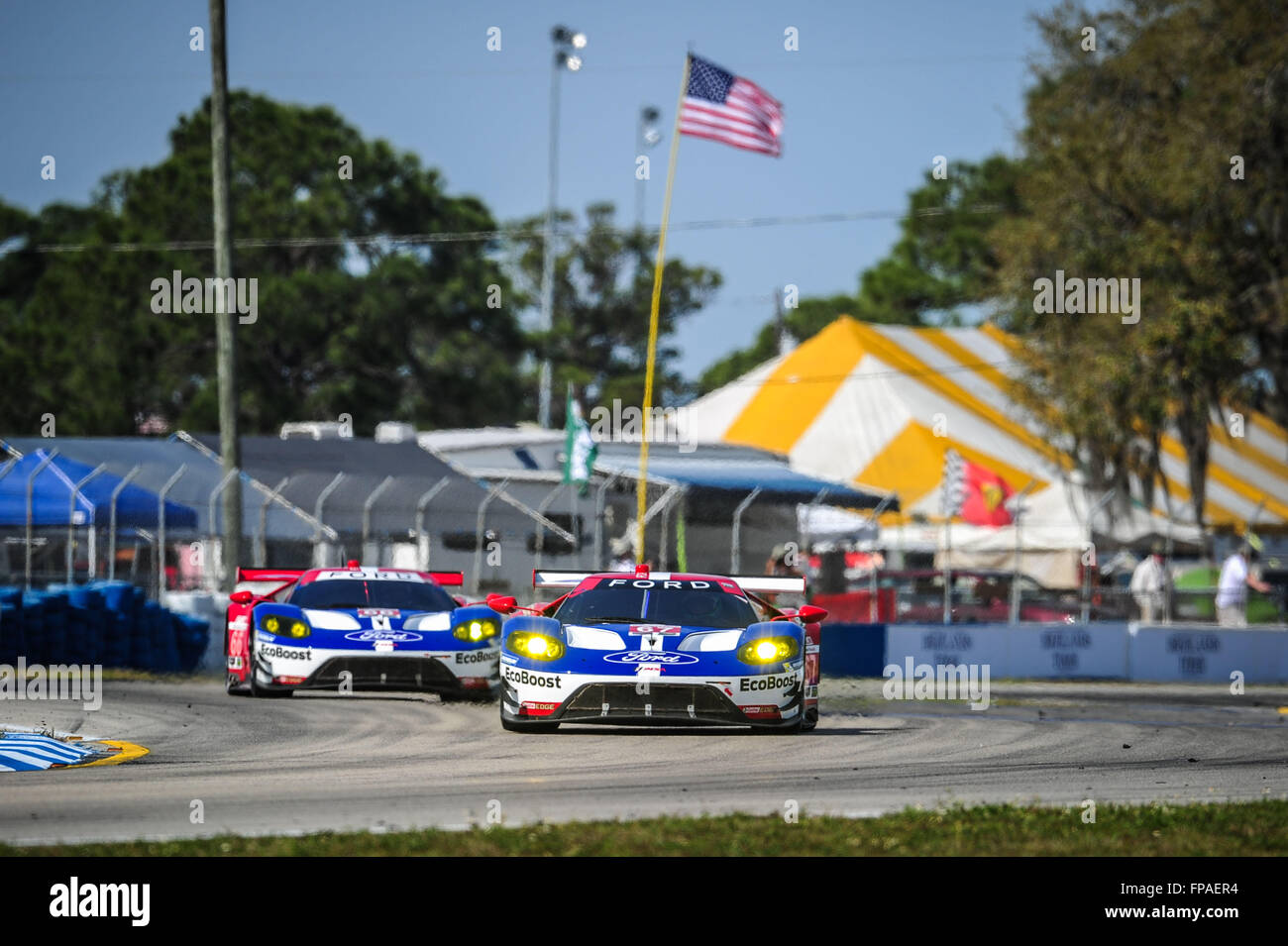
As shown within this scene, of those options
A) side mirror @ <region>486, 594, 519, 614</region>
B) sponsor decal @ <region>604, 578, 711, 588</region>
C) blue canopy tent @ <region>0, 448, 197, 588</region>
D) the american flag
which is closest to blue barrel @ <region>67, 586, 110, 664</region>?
blue canopy tent @ <region>0, 448, 197, 588</region>

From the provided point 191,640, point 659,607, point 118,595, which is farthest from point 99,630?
point 659,607

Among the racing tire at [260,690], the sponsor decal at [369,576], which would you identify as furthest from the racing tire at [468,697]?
the racing tire at [260,690]

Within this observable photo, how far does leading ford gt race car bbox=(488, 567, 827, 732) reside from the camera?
39.4 feet

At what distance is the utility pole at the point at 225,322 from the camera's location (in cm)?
2361

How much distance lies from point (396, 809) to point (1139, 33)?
2966cm

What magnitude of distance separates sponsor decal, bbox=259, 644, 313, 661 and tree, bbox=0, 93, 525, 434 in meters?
39.0

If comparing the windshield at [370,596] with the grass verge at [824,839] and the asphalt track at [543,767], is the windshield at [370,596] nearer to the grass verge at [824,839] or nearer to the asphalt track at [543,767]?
the asphalt track at [543,767]

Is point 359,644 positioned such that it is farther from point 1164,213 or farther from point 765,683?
point 1164,213

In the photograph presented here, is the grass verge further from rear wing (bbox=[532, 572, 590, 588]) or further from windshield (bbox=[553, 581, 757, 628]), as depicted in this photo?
rear wing (bbox=[532, 572, 590, 588])

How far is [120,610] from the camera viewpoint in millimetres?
20781

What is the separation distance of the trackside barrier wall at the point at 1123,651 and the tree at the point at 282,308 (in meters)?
32.6

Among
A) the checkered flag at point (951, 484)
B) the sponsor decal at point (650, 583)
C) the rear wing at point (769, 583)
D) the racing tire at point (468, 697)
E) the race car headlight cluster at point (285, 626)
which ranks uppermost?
the checkered flag at point (951, 484)

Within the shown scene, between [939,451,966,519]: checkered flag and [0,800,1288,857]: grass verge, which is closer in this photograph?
[0,800,1288,857]: grass verge
